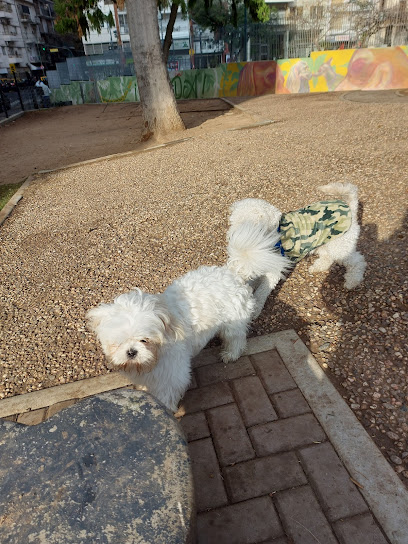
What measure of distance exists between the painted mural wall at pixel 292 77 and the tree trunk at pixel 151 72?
35.7 feet

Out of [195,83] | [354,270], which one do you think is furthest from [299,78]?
[354,270]

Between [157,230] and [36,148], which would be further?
[36,148]

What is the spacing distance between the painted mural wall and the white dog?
18.7 meters

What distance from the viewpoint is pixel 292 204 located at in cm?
580

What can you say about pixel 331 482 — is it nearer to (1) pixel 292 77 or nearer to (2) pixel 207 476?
(2) pixel 207 476

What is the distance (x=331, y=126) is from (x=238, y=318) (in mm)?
9270

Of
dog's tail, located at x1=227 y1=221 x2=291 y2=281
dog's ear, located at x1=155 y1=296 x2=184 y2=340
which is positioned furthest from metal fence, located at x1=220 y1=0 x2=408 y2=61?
dog's ear, located at x1=155 y1=296 x2=184 y2=340

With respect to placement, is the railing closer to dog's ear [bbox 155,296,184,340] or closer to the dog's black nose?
dog's ear [bbox 155,296,184,340]

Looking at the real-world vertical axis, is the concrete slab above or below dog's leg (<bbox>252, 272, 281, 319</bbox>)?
above

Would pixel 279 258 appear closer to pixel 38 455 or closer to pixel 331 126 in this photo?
pixel 38 455

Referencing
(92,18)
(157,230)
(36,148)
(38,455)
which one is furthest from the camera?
(92,18)

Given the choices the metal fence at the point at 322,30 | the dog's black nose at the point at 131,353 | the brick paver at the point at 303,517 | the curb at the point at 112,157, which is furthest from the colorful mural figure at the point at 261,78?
the brick paver at the point at 303,517

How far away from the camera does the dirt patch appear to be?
1084 centimetres

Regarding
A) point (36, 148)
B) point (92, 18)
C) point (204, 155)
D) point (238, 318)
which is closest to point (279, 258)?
point (238, 318)
